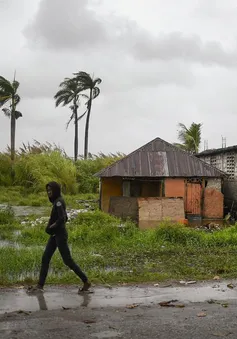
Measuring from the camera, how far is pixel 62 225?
7770 mm

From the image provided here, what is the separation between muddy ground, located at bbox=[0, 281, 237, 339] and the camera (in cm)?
578

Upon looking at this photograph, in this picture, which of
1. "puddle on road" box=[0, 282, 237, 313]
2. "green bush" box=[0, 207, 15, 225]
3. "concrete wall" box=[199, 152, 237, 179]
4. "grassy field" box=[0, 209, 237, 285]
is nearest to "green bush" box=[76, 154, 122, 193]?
"concrete wall" box=[199, 152, 237, 179]

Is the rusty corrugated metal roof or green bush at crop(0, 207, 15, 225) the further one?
the rusty corrugated metal roof

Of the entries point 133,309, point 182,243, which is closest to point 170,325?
point 133,309

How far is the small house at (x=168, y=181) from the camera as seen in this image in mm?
21234

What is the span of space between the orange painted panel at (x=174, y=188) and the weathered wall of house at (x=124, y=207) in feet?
6.57

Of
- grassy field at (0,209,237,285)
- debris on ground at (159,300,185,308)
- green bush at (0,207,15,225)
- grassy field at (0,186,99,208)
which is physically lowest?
debris on ground at (159,300,185,308)

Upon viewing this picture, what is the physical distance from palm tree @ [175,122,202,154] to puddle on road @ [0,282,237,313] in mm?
32734

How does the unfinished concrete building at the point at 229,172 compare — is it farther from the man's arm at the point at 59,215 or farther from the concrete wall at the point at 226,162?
the man's arm at the point at 59,215

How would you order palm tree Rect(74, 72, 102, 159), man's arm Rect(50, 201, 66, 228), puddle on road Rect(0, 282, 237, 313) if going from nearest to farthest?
1. puddle on road Rect(0, 282, 237, 313)
2. man's arm Rect(50, 201, 66, 228)
3. palm tree Rect(74, 72, 102, 159)

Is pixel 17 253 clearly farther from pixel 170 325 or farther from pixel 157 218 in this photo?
pixel 157 218

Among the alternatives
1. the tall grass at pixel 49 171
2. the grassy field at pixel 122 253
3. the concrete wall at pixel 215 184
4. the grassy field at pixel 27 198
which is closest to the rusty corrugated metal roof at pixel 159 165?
the concrete wall at pixel 215 184

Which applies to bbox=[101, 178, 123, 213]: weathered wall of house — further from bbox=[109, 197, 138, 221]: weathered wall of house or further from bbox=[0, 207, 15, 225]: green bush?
bbox=[0, 207, 15, 225]: green bush

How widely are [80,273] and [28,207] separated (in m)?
18.5
